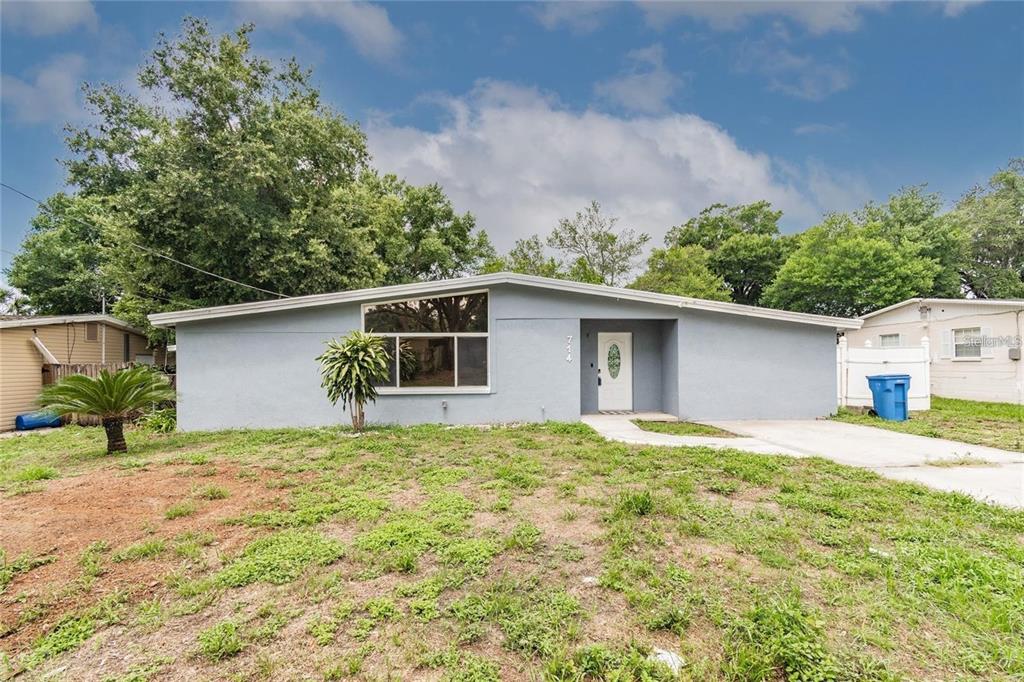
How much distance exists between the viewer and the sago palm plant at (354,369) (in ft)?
23.2

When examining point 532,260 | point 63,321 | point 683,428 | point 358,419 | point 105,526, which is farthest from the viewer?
point 532,260

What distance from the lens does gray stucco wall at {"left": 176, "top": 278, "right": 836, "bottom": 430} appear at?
25.9 feet

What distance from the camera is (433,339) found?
8.27 meters

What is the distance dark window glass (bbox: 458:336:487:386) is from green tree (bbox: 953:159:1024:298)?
26741mm

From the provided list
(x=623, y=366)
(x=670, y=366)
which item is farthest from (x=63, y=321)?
(x=670, y=366)

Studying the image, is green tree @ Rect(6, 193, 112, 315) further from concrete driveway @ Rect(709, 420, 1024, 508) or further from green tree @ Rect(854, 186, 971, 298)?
green tree @ Rect(854, 186, 971, 298)

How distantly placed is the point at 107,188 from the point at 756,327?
2163 cm

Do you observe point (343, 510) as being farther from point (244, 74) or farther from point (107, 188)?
point (107, 188)

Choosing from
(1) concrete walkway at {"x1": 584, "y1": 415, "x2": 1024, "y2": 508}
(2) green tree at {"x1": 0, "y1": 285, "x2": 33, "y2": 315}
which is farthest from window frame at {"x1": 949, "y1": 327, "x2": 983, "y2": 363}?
(2) green tree at {"x1": 0, "y1": 285, "x2": 33, "y2": 315}

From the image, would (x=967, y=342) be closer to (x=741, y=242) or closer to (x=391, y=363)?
(x=391, y=363)

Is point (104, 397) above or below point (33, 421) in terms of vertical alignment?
above

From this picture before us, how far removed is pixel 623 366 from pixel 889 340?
1064 centimetres

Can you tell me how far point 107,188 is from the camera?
15.5m

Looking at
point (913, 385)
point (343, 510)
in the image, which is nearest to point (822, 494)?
point (343, 510)
